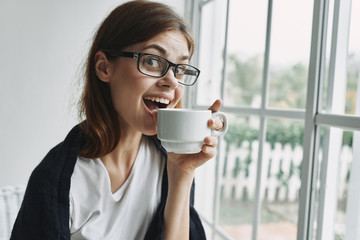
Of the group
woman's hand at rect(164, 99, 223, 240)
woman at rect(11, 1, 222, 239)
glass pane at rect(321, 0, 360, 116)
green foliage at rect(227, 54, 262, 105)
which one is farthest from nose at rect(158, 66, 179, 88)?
green foliage at rect(227, 54, 262, 105)

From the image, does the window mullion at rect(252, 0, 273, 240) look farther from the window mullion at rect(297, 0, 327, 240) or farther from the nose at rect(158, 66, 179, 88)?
the nose at rect(158, 66, 179, 88)

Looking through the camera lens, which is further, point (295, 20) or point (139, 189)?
point (295, 20)

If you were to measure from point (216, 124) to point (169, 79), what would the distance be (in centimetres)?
24

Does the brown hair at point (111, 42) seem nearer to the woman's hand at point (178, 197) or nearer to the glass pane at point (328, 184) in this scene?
the woman's hand at point (178, 197)

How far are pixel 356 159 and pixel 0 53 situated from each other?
6.23ft

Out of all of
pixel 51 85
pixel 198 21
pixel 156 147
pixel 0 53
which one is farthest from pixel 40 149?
pixel 198 21

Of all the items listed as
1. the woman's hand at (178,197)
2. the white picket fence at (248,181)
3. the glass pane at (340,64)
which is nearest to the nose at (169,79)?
the woman's hand at (178,197)

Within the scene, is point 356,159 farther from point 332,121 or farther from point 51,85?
point 51,85

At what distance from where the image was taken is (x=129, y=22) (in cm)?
92

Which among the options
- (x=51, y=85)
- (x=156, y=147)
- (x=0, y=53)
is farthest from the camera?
(x=51, y=85)

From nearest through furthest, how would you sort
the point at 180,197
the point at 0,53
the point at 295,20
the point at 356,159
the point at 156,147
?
1. the point at 356,159
2. the point at 180,197
3. the point at 156,147
4. the point at 0,53
5. the point at 295,20

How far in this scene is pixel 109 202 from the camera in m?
1.01

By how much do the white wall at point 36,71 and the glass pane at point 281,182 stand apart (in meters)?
2.88

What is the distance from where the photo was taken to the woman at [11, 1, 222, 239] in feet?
2.93
